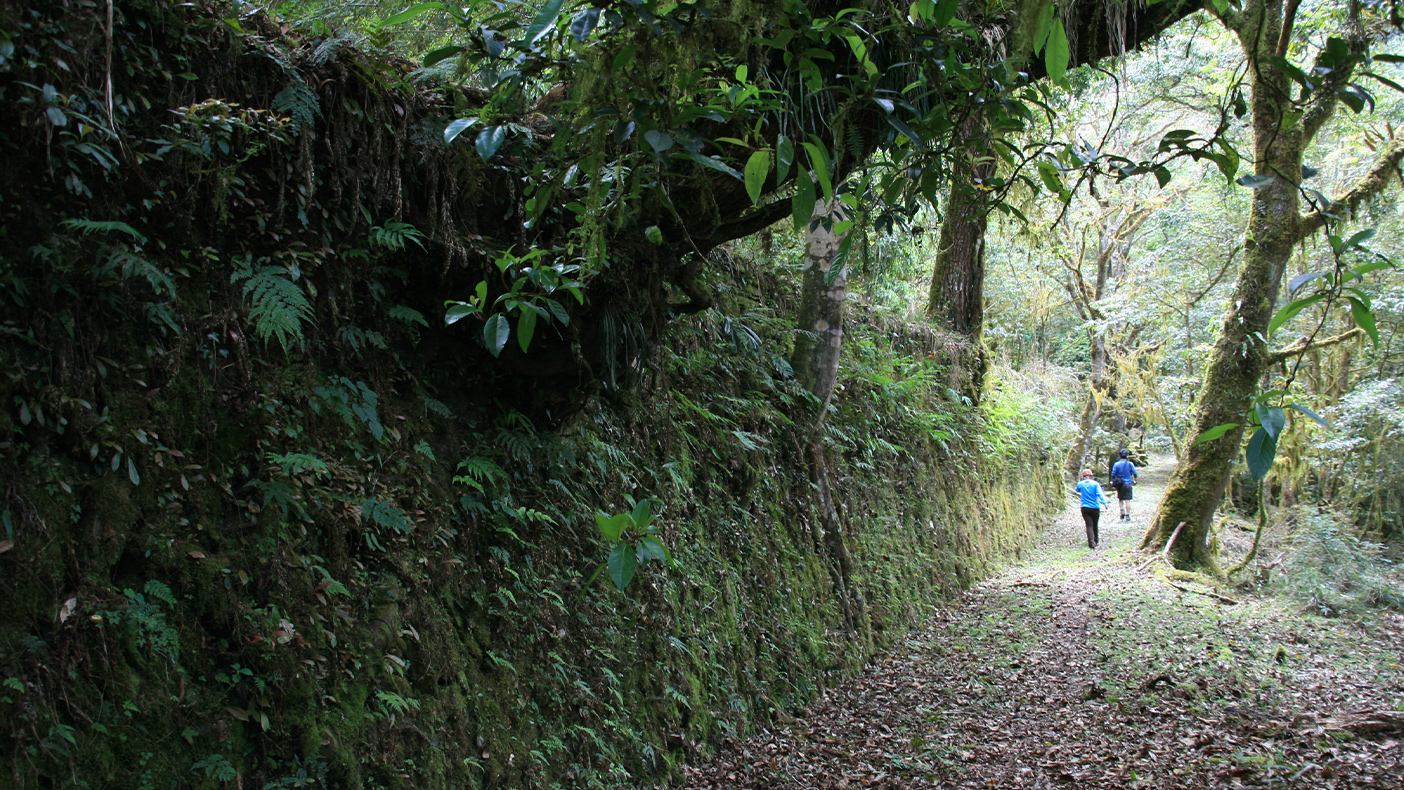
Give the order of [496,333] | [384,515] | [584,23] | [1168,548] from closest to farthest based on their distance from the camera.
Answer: [584,23] < [496,333] < [384,515] < [1168,548]

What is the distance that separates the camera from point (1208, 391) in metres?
9.77

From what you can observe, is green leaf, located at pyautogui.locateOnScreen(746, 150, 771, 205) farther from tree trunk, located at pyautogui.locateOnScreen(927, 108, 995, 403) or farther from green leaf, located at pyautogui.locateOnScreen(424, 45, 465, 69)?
tree trunk, located at pyautogui.locateOnScreen(927, 108, 995, 403)

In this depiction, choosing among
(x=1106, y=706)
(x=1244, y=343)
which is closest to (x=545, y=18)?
(x=1106, y=706)

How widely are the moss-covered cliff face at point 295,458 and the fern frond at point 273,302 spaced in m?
0.02

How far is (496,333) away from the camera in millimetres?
2629

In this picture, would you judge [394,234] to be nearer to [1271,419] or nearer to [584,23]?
[584,23]

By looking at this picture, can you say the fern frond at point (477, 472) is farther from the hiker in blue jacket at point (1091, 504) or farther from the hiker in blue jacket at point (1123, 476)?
the hiker in blue jacket at point (1123, 476)

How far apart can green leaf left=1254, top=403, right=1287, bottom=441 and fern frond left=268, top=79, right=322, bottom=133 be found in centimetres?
323

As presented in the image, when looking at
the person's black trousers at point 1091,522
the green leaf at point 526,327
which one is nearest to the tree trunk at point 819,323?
the green leaf at point 526,327

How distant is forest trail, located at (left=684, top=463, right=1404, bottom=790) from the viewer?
170 inches

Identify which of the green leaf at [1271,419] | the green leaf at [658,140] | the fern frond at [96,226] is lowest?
the green leaf at [1271,419]

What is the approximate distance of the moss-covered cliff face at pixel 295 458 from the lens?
2.19 meters

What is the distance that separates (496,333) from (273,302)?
0.83 m

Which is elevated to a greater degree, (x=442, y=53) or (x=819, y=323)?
(x=442, y=53)
